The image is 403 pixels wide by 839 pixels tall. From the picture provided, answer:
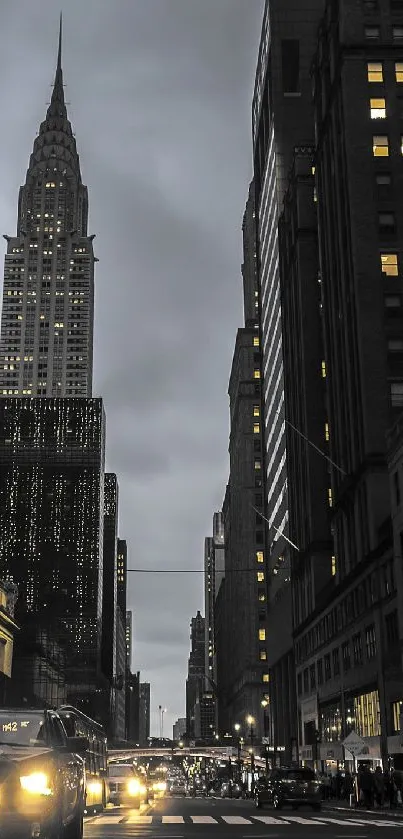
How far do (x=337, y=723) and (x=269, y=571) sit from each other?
59.9 metres

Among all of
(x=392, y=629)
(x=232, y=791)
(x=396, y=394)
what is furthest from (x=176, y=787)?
(x=396, y=394)

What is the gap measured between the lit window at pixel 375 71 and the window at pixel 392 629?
4566 cm

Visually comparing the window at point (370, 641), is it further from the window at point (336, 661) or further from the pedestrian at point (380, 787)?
the pedestrian at point (380, 787)

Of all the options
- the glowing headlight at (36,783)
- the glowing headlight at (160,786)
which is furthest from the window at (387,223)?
the glowing headlight at (36,783)

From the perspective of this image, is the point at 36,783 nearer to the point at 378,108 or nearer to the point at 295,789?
the point at 295,789

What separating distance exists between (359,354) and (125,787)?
41.8m

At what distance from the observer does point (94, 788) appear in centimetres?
3116

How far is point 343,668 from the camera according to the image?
74875 mm

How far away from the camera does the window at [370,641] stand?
64.4 meters

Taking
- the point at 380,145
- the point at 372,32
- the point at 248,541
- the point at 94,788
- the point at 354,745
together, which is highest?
the point at 372,32

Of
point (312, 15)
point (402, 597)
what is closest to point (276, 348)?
point (312, 15)

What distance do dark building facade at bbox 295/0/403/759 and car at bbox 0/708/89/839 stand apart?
46155 mm

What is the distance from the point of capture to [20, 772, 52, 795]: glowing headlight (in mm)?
11172

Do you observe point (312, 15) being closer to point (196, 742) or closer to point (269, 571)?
point (269, 571)
